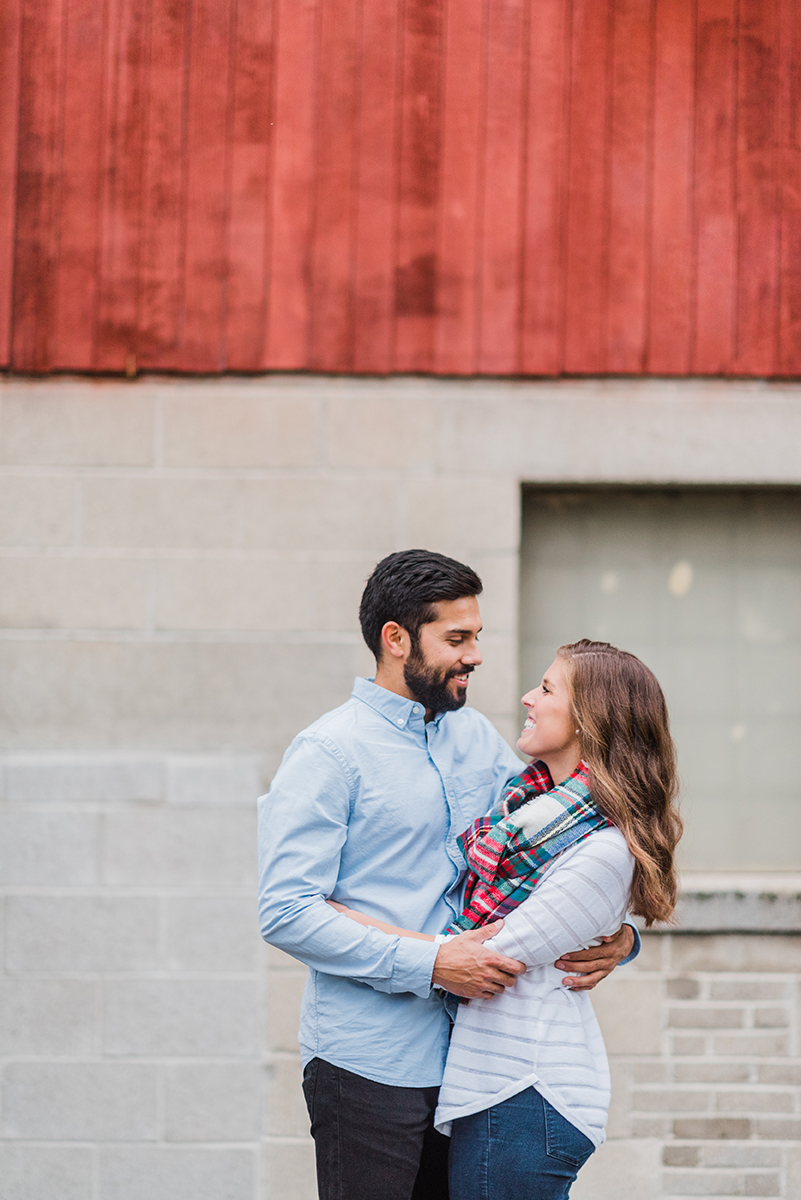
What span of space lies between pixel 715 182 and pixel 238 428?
2.01 metres

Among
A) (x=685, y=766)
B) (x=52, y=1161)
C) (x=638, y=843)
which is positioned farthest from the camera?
(x=685, y=766)

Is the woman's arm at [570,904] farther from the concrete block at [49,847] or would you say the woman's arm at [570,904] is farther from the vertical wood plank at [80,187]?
the vertical wood plank at [80,187]

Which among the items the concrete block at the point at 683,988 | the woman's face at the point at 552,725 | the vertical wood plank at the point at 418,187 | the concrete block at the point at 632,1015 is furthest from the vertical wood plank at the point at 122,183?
the concrete block at the point at 683,988

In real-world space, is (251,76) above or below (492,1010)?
above

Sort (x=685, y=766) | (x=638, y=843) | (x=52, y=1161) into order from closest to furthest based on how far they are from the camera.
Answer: (x=638, y=843), (x=52, y=1161), (x=685, y=766)

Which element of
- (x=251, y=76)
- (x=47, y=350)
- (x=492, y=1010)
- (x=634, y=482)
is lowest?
(x=492, y=1010)

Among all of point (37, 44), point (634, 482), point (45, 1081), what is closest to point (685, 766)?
point (634, 482)

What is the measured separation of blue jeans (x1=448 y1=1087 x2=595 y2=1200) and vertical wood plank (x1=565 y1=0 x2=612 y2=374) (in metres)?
2.53

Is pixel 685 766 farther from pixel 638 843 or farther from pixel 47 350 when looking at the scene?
pixel 47 350

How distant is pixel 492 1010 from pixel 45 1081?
2235 millimetres

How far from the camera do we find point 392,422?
11.7ft

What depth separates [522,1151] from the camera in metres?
1.94

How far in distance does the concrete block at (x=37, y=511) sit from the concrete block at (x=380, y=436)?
99 centimetres

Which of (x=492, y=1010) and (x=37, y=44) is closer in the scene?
(x=492, y=1010)
